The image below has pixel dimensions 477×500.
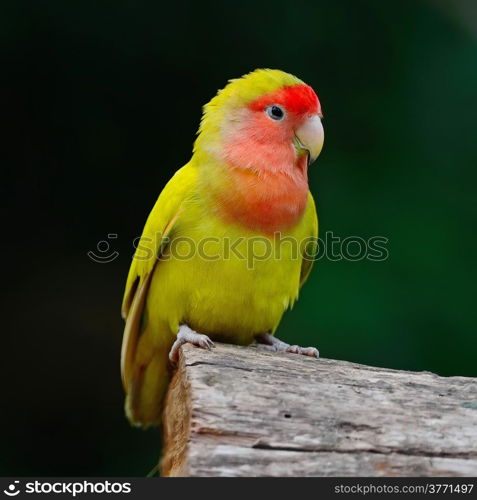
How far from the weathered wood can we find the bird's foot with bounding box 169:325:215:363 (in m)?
0.15

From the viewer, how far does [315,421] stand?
7.07 feet

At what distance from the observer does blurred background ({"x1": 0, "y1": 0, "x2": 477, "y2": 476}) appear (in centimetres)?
398

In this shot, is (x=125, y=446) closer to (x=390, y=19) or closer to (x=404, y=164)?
(x=404, y=164)

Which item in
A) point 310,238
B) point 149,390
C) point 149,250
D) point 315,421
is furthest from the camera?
point 149,390

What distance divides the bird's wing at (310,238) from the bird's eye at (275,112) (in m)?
0.35

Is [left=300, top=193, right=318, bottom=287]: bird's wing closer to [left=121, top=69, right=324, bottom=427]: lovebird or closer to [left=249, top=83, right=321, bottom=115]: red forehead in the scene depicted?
[left=121, top=69, right=324, bottom=427]: lovebird

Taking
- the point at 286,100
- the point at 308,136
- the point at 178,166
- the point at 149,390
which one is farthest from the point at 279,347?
the point at 178,166

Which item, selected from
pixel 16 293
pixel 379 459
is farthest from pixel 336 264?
pixel 379 459

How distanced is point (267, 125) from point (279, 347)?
3.03ft

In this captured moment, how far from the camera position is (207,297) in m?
2.84

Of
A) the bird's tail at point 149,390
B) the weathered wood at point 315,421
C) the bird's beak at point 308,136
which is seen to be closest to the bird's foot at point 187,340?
the weathered wood at point 315,421

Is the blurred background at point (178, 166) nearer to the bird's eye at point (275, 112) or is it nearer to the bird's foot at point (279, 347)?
the bird's foot at point (279, 347)

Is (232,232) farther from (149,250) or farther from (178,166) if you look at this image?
(178,166)

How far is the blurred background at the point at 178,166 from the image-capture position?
3984mm
